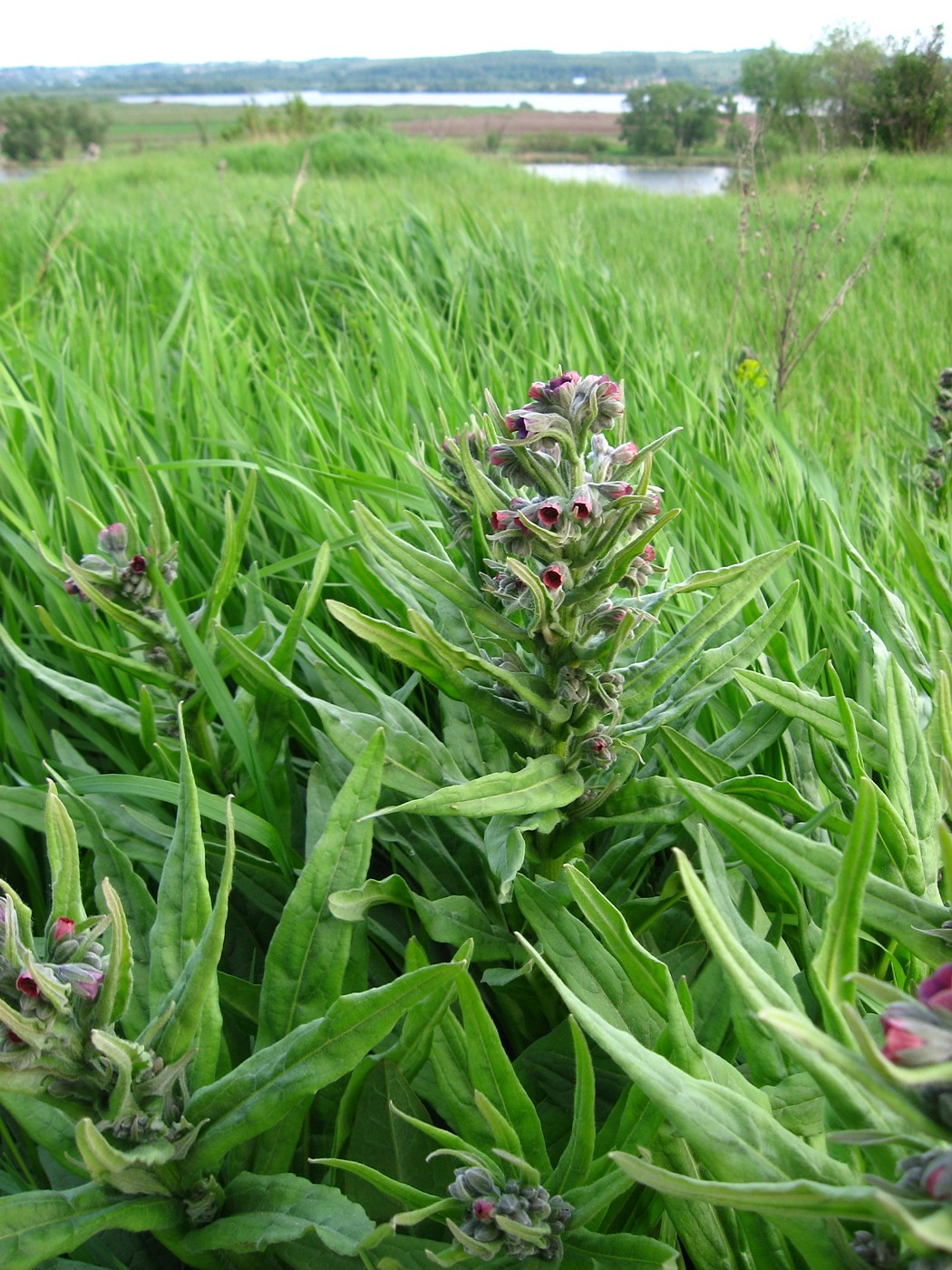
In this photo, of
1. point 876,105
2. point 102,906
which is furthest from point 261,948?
point 876,105

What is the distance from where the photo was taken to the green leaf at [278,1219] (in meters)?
0.83

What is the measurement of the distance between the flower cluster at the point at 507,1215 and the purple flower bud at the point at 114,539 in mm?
1007

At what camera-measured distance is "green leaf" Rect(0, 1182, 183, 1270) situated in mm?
783

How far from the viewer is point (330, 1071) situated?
0.84 meters

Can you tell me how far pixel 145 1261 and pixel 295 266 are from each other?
4.61 meters

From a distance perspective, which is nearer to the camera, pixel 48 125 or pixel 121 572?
pixel 121 572

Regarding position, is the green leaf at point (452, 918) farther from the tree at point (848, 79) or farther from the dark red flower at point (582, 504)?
the tree at point (848, 79)

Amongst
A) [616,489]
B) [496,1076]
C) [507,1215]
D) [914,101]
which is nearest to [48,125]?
[914,101]

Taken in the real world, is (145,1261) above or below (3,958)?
below

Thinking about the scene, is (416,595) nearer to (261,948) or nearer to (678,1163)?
(261,948)

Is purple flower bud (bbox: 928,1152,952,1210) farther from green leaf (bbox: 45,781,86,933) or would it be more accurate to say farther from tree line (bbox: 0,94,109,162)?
tree line (bbox: 0,94,109,162)

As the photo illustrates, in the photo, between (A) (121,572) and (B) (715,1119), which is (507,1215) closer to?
(B) (715,1119)

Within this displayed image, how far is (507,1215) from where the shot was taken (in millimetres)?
804

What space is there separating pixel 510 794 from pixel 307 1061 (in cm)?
34
